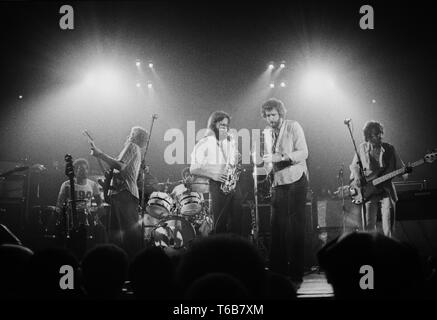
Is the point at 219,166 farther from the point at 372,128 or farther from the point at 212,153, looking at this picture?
the point at 372,128

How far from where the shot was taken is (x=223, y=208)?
534 cm

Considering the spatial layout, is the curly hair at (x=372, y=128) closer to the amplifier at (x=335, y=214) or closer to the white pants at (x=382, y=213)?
the white pants at (x=382, y=213)

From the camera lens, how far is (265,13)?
24.9 feet

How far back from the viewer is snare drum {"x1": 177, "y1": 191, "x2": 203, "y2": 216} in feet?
26.0

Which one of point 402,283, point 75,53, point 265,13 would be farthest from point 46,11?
point 402,283

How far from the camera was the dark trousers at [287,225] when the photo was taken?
181 inches

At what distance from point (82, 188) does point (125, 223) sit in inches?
156

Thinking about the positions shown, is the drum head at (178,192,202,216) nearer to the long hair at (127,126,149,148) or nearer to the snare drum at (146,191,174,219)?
the snare drum at (146,191,174,219)

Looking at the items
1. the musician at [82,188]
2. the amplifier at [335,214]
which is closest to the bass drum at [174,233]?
the musician at [82,188]

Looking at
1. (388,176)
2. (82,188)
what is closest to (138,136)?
(82,188)

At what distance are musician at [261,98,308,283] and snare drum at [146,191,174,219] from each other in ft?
11.8

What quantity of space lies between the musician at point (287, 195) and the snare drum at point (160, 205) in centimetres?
360

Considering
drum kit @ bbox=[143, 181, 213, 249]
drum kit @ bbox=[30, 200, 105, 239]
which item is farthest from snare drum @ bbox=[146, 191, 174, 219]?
drum kit @ bbox=[30, 200, 105, 239]
